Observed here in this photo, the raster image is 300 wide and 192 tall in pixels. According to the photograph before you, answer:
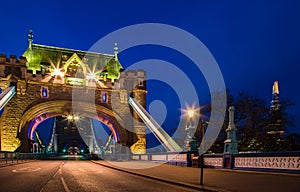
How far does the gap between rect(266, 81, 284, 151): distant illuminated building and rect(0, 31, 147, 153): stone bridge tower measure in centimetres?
1633

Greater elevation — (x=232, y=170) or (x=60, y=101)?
(x=60, y=101)

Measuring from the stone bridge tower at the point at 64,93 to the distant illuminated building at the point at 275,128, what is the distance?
53.6 feet

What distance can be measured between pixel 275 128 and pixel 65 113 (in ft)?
84.5

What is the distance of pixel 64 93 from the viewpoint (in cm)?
3722

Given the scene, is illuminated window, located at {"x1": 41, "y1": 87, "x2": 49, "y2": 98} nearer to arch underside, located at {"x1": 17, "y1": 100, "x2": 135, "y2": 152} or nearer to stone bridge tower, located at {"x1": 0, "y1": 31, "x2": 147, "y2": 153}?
stone bridge tower, located at {"x1": 0, "y1": 31, "x2": 147, "y2": 153}

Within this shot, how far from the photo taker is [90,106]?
3831cm

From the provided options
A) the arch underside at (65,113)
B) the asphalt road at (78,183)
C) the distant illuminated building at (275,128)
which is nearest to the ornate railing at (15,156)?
the arch underside at (65,113)

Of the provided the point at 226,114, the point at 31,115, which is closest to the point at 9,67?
the point at 31,115

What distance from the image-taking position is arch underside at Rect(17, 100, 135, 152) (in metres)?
35.2

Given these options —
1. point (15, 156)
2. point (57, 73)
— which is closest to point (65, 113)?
point (57, 73)

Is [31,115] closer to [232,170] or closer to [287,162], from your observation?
[232,170]

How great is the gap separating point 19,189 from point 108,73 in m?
33.4

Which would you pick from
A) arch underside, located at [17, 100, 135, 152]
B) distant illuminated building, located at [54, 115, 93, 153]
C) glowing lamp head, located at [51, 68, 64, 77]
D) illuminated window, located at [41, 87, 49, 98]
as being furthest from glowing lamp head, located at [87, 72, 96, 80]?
distant illuminated building, located at [54, 115, 93, 153]

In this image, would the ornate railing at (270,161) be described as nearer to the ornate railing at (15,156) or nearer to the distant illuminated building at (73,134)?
the ornate railing at (15,156)
